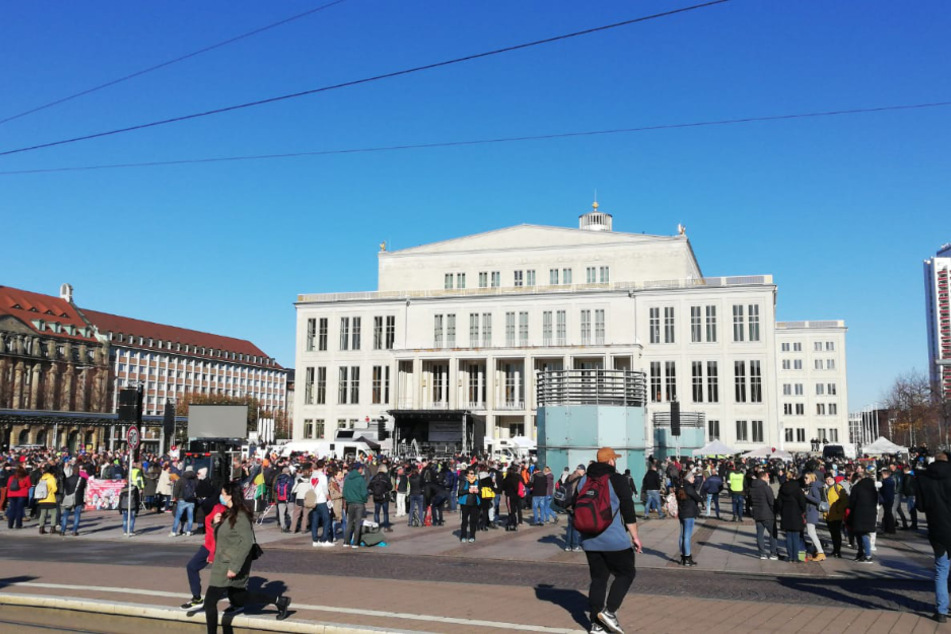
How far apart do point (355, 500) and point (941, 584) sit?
1129 cm

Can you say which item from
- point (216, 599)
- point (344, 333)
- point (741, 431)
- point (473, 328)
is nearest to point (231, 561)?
point (216, 599)

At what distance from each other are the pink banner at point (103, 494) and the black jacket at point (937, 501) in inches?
992

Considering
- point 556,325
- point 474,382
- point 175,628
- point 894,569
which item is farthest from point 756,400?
point 175,628

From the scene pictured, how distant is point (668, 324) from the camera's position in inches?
2749

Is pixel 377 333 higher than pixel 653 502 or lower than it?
higher

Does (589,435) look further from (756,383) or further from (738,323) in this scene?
(738,323)

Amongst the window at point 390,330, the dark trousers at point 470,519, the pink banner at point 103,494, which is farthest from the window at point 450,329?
the dark trousers at point 470,519

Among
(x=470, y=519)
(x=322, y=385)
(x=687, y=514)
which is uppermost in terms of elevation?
(x=322, y=385)

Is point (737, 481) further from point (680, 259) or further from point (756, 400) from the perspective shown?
point (680, 259)

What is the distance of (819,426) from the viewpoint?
10538 cm

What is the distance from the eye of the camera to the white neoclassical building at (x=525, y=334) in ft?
221

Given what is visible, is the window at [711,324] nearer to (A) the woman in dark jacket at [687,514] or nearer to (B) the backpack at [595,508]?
(A) the woman in dark jacket at [687,514]

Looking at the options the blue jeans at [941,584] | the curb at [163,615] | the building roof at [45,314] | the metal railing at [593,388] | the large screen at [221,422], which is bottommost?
the curb at [163,615]

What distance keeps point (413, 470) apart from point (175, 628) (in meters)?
14.6
